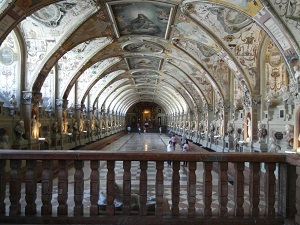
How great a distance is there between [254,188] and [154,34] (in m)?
13.9

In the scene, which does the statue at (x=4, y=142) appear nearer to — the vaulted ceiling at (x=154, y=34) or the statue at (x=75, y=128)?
the vaulted ceiling at (x=154, y=34)

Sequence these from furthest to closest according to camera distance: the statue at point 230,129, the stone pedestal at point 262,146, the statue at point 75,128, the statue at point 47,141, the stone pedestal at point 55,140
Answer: the statue at point 75,128
the statue at point 230,129
the stone pedestal at point 55,140
the statue at point 47,141
the stone pedestal at point 262,146

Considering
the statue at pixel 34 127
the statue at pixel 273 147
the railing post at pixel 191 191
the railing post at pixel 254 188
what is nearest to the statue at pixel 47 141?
the statue at pixel 34 127

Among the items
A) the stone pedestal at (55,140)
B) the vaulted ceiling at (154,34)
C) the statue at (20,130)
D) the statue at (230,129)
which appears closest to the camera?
the vaulted ceiling at (154,34)

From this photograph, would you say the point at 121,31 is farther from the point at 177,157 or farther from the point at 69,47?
the point at 177,157

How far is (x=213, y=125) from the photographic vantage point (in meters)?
23.2

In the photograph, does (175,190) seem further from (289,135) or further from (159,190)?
(289,135)

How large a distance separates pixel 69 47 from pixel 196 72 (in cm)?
1181

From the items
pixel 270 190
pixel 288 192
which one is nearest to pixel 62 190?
pixel 270 190

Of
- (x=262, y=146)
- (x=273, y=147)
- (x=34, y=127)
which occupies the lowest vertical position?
(x=262, y=146)

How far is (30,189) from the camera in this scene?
3.29m

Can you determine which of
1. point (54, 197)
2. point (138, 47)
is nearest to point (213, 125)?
point (138, 47)

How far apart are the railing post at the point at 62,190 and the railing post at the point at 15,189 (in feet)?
1.52

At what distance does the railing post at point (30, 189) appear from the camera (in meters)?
3.27
